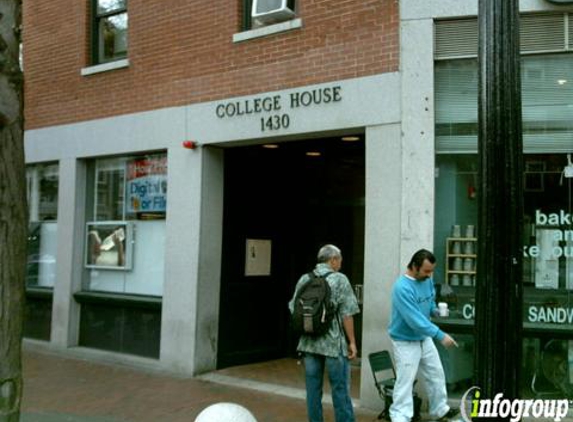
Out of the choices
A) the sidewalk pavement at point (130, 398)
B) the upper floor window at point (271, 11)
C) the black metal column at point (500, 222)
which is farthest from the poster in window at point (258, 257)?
the black metal column at point (500, 222)

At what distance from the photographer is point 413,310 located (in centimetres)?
646

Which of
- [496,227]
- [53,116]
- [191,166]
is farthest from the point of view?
[53,116]

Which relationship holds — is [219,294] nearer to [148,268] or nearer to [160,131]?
[148,268]

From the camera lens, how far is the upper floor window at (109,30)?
11.4m

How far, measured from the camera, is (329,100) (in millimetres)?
8516

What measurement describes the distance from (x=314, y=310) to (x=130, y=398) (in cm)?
331

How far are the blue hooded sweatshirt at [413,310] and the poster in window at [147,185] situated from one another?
4877 millimetres

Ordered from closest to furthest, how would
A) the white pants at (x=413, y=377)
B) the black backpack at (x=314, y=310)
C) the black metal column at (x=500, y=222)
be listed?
the black metal column at (x=500, y=222), the black backpack at (x=314, y=310), the white pants at (x=413, y=377)

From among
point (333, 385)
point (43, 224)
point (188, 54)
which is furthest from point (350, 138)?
point (43, 224)

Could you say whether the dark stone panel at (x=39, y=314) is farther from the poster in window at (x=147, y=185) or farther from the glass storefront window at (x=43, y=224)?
the poster in window at (x=147, y=185)

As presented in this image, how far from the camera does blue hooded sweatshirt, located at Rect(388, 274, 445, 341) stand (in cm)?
642

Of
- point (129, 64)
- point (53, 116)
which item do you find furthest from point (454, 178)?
point (53, 116)

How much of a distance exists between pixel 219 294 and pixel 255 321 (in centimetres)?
94

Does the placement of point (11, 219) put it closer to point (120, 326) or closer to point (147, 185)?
point (147, 185)
